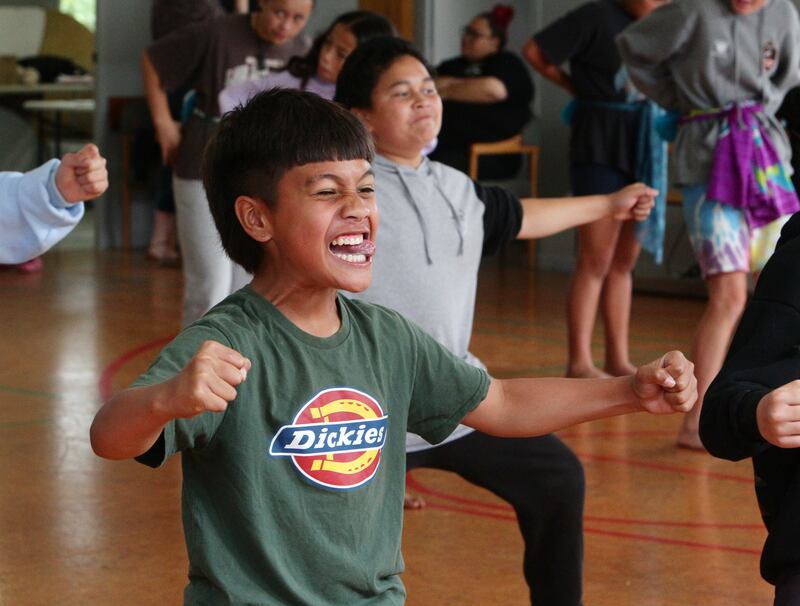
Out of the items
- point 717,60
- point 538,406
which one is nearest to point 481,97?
point 717,60

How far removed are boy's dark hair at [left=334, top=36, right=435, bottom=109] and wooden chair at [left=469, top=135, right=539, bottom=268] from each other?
17.7ft

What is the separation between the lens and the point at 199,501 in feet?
5.82

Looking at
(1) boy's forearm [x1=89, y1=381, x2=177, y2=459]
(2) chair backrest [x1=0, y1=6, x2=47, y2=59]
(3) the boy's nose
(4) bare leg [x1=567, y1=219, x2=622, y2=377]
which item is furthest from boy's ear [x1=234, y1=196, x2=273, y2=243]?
(2) chair backrest [x1=0, y1=6, x2=47, y2=59]

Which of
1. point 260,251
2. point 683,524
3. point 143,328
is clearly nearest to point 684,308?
point 143,328

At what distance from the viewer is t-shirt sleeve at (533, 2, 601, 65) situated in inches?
215

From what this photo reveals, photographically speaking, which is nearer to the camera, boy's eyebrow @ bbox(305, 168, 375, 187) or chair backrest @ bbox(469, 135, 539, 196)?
boy's eyebrow @ bbox(305, 168, 375, 187)

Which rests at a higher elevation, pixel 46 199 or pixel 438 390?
pixel 46 199

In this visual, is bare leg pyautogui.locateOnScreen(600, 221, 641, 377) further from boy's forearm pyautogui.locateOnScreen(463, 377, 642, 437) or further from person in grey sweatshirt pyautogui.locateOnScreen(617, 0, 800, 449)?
boy's forearm pyautogui.locateOnScreen(463, 377, 642, 437)

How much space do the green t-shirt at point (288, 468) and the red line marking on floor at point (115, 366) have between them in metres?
3.19

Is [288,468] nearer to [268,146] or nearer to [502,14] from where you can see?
[268,146]

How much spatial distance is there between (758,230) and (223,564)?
2997 millimetres

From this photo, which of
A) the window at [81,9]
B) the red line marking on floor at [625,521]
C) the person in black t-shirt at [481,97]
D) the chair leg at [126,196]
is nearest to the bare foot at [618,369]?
the red line marking on floor at [625,521]

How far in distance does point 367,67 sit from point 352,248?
1.14 metres

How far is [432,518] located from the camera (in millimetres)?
3617
